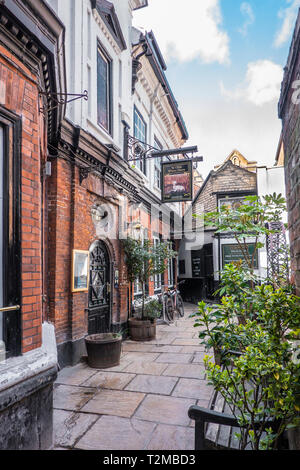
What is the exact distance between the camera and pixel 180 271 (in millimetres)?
15508

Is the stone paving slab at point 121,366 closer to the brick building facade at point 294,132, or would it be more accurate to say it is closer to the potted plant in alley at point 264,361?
the potted plant in alley at point 264,361

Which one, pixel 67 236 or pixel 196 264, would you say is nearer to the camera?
pixel 67 236

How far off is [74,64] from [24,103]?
10.9ft

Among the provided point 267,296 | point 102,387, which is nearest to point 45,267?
point 102,387

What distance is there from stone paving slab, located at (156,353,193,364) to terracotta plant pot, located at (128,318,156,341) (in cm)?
120

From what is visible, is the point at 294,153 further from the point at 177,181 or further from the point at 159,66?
the point at 159,66

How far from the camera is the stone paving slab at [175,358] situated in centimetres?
562

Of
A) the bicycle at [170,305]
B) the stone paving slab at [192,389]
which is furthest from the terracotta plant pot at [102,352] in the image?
the bicycle at [170,305]

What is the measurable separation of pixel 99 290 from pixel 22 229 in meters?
4.06

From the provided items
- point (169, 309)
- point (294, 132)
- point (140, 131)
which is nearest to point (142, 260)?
point (169, 309)

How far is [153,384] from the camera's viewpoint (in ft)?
14.7

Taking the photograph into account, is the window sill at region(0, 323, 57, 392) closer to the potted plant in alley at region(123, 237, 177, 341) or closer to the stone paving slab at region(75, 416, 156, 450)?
the stone paving slab at region(75, 416, 156, 450)

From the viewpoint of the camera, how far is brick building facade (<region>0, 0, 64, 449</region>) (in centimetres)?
254

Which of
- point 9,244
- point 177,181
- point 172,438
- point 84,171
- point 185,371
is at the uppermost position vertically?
point 177,181
